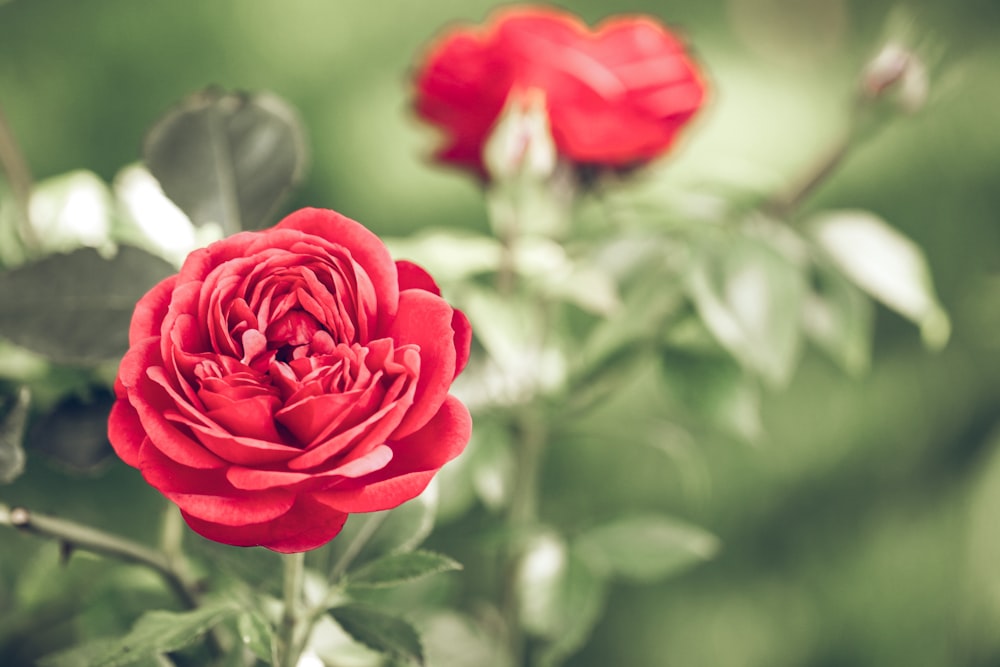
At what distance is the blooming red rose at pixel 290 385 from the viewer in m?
0.22

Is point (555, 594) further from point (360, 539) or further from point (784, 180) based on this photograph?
point (784, 180)

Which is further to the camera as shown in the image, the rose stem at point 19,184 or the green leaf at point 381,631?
the rose stem at point 19,184

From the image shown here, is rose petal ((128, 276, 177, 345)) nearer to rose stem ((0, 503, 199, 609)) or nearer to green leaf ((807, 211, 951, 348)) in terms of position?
rose stem ((0, 503, 199, 609))

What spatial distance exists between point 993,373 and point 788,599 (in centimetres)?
27

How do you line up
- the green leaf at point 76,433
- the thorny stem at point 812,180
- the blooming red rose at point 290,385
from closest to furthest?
the blooming red rose at point 290,385 → the green leaf at point 76,433 → the thorny stem at point 812,180

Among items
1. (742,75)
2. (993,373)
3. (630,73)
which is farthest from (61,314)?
(993,373)

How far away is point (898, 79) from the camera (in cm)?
43

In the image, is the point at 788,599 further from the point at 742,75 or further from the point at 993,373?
the point at 742,75

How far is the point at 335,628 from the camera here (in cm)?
38

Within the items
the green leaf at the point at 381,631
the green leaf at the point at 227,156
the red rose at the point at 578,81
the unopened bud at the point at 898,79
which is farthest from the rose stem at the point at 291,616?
the unopened bud at the point at 898,79

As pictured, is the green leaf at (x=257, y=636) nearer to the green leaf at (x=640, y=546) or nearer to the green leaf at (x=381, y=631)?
the green leaf at (x=381, y=631)

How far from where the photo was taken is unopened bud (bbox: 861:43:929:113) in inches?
16.8

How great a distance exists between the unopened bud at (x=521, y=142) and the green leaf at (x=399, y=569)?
21 cm

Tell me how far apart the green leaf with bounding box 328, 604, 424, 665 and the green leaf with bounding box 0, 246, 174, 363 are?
14 centimetres
